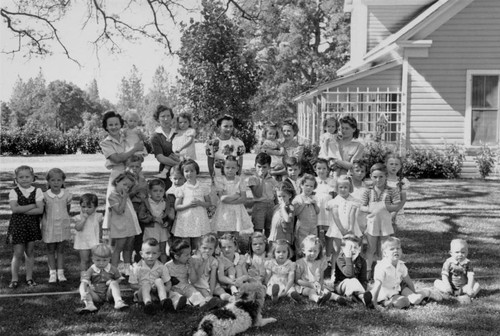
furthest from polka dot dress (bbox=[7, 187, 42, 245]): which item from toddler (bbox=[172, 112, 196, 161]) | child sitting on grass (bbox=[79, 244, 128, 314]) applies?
toddler (bbox=[172, 112, 196, 161])

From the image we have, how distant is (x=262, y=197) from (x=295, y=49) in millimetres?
25578

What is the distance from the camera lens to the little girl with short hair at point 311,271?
5.87 meters

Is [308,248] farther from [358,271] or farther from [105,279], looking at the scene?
[105,279]

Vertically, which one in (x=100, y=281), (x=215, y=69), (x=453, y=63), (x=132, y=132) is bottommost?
(x=100, y=281)

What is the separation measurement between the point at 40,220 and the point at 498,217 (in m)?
7.44

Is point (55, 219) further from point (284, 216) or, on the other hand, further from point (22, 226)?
point (284, 216)

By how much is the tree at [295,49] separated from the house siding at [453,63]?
48.7 feet

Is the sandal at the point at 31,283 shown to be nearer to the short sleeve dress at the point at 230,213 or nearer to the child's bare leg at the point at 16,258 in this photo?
the child's bare leg at the point at 16,258

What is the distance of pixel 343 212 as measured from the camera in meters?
6.43

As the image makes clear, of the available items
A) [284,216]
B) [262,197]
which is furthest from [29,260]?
[284,216]

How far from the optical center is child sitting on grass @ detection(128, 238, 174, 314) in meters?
5.53

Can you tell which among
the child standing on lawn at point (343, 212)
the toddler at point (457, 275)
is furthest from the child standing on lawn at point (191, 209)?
the toddler at point (457, 275)

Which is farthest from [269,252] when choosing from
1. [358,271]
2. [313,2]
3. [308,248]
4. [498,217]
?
[313,2]

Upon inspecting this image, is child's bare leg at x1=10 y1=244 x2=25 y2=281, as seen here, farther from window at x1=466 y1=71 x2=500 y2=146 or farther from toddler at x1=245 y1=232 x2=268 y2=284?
window at x1=466 y1=71 x2=500 y2=146
